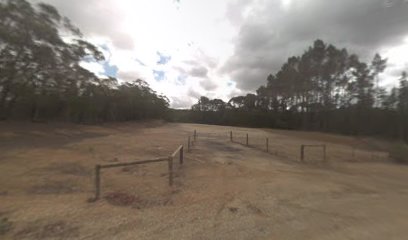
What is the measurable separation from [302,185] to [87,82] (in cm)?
2993

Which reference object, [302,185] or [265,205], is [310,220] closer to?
[265,205]

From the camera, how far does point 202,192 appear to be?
849cm

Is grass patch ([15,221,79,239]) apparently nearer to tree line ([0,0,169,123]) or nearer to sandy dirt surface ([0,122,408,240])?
sandy dirt surface ([0,122,408,240])

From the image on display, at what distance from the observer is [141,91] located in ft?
207

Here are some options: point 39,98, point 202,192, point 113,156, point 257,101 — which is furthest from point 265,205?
point 257,101

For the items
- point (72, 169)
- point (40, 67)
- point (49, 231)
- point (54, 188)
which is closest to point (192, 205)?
point (49, 231)

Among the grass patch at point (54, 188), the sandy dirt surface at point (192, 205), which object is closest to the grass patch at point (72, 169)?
the sandy dirt surface at point (192, 205)

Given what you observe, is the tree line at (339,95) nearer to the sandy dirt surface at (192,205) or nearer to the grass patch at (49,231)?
the sandy dirt surface at (192,205)

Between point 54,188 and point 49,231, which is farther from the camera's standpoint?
point 54,188

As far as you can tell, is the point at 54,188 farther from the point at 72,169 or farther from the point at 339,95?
the point at 339,95

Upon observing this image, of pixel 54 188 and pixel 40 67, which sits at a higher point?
pixel 40 67

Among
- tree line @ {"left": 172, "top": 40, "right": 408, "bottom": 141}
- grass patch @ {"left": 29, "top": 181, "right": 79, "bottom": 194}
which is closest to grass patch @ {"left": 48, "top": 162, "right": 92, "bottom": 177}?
grass patch @ {"left": 29, "top": 181, "right": 79, "bottom": 194}

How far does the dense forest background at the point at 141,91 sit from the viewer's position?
78.3 ft

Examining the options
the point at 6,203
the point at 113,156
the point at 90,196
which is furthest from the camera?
the point at 113,156
